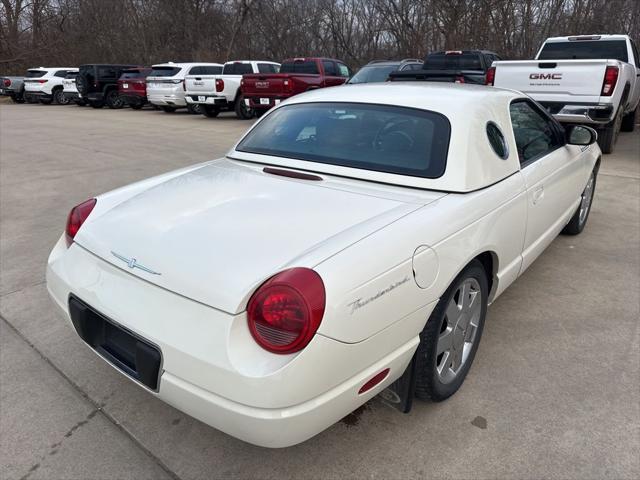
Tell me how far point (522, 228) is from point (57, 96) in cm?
2639

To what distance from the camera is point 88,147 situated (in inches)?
415

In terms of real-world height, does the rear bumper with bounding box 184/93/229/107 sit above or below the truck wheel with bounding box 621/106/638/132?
above

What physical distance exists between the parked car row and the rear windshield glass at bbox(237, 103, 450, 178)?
220 inches

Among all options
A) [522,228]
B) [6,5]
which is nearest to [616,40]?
[522,228]

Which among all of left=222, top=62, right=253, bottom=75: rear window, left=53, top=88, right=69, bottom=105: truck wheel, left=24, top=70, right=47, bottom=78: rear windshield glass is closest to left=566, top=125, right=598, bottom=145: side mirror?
left=222, top=62, right=253, bottom=75: rear window

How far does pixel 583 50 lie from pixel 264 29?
2602cm

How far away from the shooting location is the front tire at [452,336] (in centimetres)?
221

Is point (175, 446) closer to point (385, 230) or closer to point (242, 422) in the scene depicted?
point (242, 422)

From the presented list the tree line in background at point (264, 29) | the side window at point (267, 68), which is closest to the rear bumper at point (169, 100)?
the side window at point (267, 68)

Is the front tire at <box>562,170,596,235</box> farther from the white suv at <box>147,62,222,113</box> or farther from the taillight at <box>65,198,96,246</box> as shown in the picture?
the white suv at <box>147,62,222,113</box>

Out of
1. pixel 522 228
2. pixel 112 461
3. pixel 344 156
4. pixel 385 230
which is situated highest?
pixel 344 156

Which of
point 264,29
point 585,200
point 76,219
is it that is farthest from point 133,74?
point 76,219

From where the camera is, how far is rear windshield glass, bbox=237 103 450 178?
2.62 metres

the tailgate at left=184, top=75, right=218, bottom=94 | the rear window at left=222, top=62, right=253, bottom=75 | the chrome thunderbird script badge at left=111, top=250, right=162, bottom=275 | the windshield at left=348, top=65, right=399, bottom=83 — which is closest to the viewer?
the chrome thunderbird script badge at left=111, top=250, right=162, bottom=275
